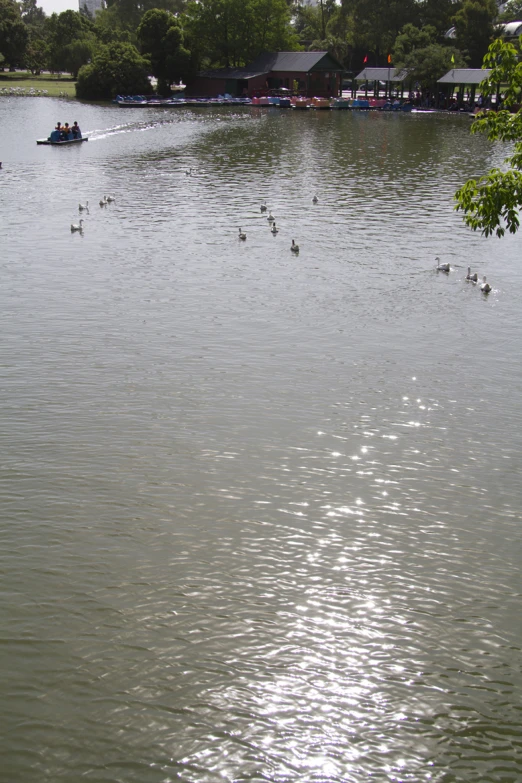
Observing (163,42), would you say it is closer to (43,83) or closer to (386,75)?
(43,83)

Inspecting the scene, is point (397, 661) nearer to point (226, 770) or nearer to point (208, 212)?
point (226, 770)

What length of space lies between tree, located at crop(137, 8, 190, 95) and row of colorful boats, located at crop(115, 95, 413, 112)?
9.89 m

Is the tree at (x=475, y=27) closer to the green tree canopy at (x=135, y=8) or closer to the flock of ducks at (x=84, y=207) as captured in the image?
the flock of ducks at (x=84, y=207)

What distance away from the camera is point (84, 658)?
9.60 metres

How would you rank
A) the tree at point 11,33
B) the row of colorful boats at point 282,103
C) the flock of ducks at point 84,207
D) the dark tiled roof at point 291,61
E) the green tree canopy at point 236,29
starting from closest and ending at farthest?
the flock of ducks at point 84,207 < the row of colorful boats at point 282,103 < the dark tiled roof at point 291,61 < the green tree canopy at point 236,29 < the tree at point 11,33

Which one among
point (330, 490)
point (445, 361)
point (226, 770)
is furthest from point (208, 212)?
point (226, 770)

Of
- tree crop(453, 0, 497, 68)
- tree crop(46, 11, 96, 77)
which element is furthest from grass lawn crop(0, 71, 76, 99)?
tree crop(453, 0, 497, 68)

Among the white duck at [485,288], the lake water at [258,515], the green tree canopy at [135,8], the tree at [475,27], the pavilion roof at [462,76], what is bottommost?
the lake water at [258,515]

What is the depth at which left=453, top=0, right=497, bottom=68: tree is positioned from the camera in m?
99.2

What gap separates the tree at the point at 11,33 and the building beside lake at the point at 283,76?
1426 inches

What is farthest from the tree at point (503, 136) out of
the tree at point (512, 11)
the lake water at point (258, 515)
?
the tree at point (512, 11)

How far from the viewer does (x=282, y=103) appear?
323 feet

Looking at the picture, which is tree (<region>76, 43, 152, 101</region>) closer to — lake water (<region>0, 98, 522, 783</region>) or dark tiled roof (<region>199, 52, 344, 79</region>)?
dark tiled roof (<region>199, 52, 344, 79</region>)

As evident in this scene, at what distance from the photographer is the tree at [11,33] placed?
400 ft
